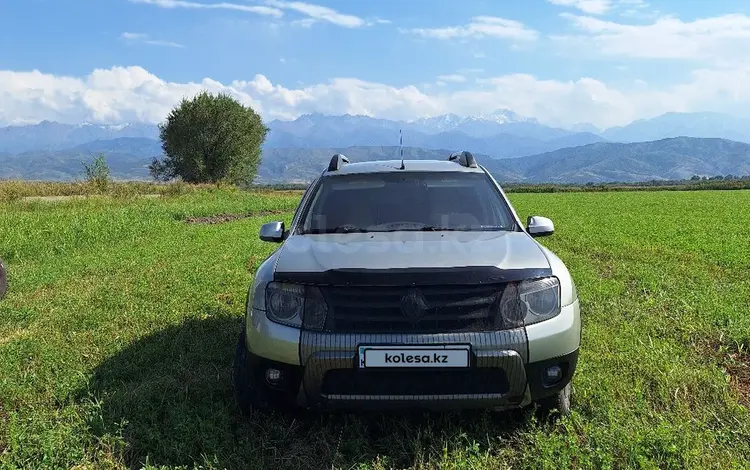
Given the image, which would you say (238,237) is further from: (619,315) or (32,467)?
(32,467)

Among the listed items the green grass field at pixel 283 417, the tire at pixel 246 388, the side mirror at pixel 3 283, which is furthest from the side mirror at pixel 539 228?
the side mirror at pixel 3 283

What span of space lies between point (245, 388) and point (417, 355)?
3.82ft

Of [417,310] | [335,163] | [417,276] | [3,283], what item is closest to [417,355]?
[417,310]

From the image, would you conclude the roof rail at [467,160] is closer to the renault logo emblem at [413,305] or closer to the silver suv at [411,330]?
the silver suv at [411,330]

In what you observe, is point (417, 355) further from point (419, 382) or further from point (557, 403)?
point (557, 403)

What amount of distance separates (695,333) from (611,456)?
307cm

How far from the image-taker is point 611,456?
2916mm

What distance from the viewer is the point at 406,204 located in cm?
451

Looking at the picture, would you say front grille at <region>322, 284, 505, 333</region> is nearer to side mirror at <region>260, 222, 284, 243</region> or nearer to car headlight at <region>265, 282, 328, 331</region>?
car headlight at <region>265, 282, 328, 331</region>

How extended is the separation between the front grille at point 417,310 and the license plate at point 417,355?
4.0 inches

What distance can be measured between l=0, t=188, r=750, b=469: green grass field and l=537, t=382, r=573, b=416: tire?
3.3 inches

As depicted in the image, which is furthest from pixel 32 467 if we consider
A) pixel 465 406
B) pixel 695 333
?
pixel 695 333

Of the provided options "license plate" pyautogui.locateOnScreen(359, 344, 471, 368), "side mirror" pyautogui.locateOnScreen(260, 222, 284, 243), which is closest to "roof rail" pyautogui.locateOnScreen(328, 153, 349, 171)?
"side mirror" pyautogui.locateOnScreen(260, 222, 284, 243)

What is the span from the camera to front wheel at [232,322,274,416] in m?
3.23
